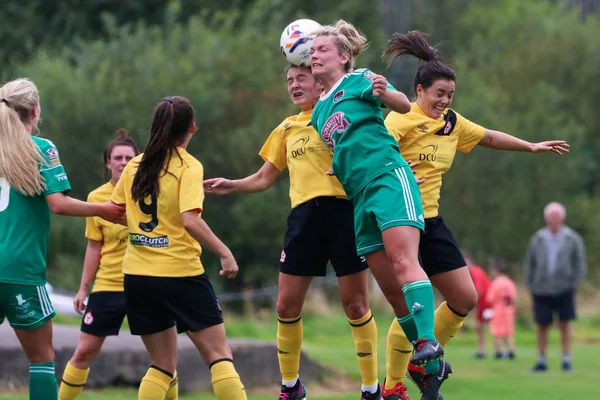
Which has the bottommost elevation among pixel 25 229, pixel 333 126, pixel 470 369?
pixel 470 369

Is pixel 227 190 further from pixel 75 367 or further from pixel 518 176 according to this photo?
pixel 518 176

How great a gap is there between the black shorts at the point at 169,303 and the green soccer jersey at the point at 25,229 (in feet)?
1.99

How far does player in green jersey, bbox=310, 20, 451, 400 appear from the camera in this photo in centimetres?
650

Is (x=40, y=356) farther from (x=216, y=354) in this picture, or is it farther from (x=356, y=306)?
(x=356, y=306)

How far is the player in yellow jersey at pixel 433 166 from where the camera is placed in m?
7.43

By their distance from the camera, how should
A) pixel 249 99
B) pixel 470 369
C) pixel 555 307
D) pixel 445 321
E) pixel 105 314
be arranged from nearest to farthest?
1. pixel 445 321
2. pixel 105 314
3. pixel 470 369
4. pixel 555 307
5. pixel 249 99

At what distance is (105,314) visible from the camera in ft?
27.7

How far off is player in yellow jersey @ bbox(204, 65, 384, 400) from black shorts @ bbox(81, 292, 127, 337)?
4.89ft

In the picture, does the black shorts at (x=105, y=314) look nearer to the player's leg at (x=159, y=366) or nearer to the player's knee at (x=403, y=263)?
the player's leg at (x=159, y=366)

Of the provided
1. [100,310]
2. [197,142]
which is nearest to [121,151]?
[100,310]

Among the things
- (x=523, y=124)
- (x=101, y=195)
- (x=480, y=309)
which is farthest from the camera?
(x=523, y=124)

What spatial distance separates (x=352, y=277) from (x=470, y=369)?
919cm

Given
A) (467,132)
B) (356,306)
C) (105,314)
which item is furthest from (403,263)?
(105,314)

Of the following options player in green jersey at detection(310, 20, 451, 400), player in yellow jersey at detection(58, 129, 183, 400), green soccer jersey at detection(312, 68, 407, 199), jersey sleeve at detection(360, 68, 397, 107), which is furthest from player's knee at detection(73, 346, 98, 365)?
jersey sleeve at detection(360, 68, 397, 107)
